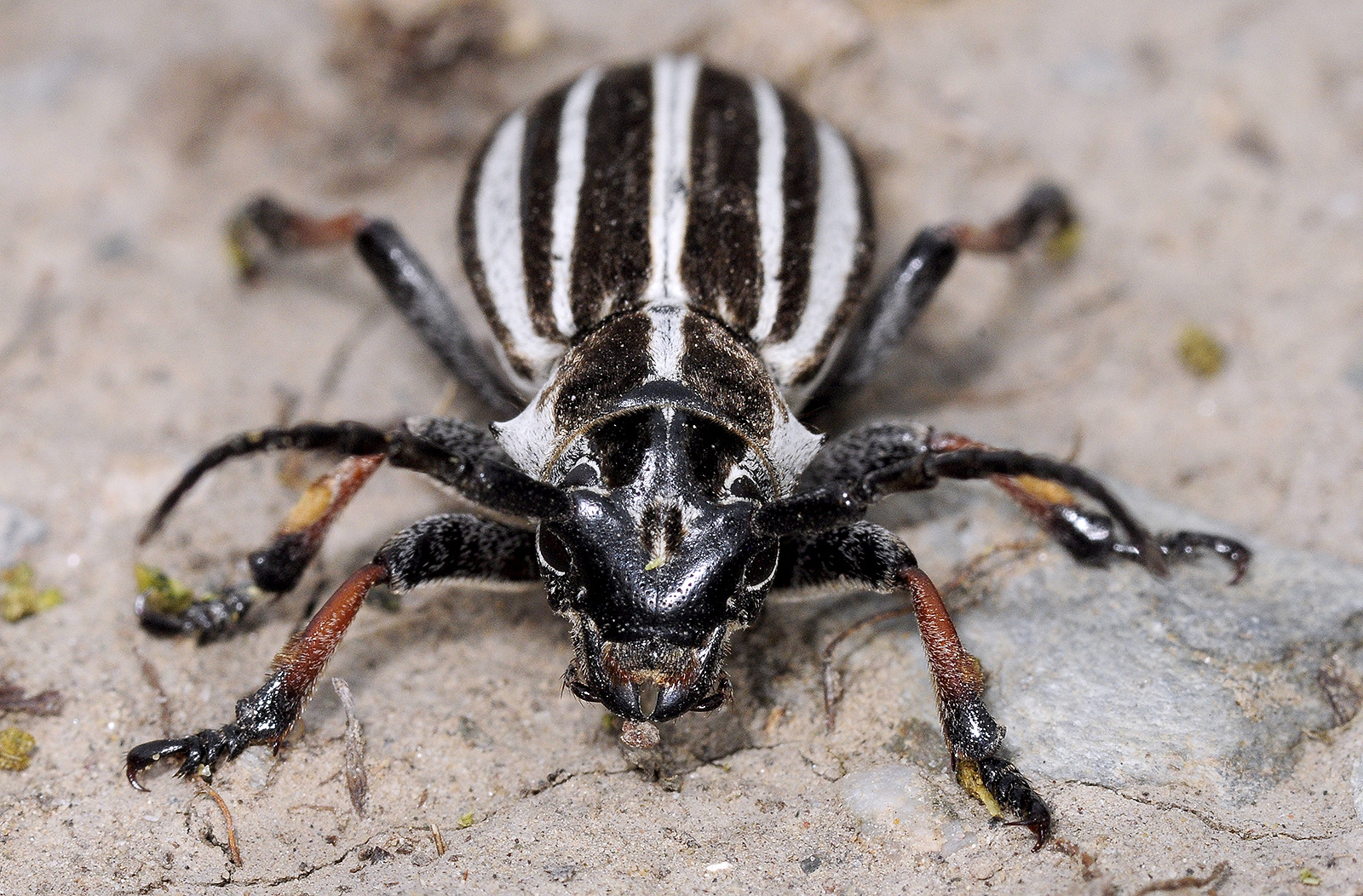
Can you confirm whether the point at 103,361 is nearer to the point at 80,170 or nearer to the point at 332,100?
the point at 80,170

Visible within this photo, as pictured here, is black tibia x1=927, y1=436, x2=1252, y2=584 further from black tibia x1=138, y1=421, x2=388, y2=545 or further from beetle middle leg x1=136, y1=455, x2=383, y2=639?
beetle middle leg x1=136, y1=455, x2=383, y2=639

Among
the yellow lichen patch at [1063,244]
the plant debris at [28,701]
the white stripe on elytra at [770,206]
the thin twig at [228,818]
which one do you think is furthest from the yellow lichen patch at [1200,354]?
the plant debris at [28,701]

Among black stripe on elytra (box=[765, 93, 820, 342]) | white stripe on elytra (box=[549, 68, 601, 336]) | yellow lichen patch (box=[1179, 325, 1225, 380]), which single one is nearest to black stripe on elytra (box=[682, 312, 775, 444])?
black stripe on elytra (box=[765, 93, 820, 342])

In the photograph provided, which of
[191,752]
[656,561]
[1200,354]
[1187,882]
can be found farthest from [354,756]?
[1200,354]

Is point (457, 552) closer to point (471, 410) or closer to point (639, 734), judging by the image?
point (639, 734)

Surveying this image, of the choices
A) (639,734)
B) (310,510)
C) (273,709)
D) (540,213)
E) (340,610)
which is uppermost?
(540,213)

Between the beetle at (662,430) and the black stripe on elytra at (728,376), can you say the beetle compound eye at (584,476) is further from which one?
the black stripe on elytra at (728,376)
